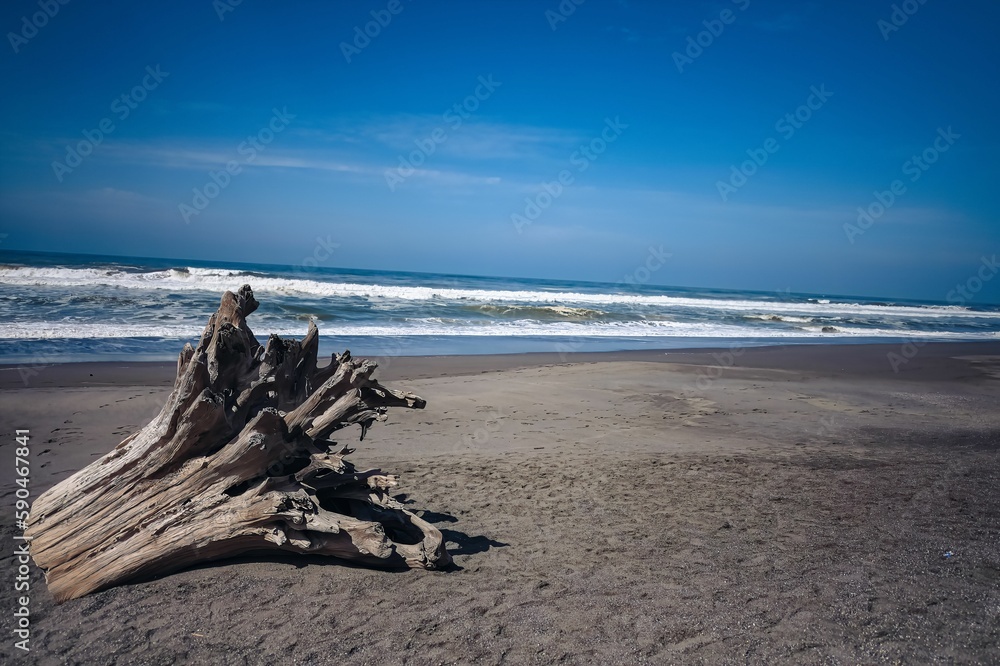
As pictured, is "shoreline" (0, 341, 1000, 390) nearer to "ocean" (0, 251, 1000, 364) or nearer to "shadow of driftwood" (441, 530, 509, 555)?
"ocean" (0, 251, 1000, 364)

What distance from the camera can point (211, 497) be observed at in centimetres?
358

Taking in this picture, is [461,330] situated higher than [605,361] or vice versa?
[461,330]

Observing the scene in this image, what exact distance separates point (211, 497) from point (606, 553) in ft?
8.27

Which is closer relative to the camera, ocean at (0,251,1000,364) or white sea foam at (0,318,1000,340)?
ocean at (0,251,1000,364)

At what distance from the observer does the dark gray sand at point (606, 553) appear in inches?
118

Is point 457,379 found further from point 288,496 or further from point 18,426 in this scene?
point 288,496

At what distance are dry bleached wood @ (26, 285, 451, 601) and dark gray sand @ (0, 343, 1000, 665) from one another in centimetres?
17

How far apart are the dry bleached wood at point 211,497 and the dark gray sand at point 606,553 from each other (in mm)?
168

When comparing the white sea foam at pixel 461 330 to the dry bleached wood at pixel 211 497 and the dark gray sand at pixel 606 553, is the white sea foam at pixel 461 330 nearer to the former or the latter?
the dark gray sand at pixel 606 553

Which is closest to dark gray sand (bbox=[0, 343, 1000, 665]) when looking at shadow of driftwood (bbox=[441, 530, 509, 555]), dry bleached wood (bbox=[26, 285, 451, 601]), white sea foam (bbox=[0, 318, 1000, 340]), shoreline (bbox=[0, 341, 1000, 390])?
shadow of driftwood (bbox=[441, 530, 509, 555])

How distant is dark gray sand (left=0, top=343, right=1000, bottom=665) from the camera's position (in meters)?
3.01

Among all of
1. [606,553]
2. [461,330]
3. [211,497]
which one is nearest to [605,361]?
[461,330]

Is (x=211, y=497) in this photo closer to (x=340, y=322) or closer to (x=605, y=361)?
(x=605, y=361)

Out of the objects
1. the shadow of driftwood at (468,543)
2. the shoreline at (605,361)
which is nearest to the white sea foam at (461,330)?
the shoreline at (605,361)
